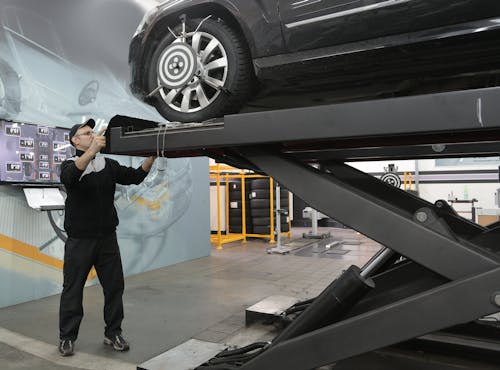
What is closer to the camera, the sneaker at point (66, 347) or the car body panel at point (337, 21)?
the car body panel at point (337, 21)

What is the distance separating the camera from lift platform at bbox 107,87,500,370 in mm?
1097

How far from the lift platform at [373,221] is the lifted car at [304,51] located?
27cm

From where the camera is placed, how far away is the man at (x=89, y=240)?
241 cm

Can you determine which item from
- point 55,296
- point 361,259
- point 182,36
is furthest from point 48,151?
point 361,259

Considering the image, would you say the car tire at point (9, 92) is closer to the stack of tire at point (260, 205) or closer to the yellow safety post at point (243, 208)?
the yellow safety post at point (243, 208)

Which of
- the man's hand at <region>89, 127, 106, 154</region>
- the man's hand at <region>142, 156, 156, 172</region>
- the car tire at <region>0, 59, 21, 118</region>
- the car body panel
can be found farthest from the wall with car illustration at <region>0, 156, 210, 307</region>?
the car body panel

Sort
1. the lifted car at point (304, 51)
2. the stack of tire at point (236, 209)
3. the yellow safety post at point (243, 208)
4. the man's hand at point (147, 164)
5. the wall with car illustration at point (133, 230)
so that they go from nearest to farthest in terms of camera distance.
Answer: the lifted car at point (304, 51)
the man's hand at point (147, 164)
the wall with car illustration at point (133, 230)
the yellow safety post at point (243, 208)
the stack of tire at point (236, 209)

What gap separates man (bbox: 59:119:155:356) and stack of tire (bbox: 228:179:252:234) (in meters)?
5.19

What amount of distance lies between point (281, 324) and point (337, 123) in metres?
1.82

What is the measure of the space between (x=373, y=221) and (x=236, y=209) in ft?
21.5

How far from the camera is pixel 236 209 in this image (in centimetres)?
777

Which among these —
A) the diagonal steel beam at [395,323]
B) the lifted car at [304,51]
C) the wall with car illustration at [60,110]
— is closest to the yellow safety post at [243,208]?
the wall with car illustration at [60,110]

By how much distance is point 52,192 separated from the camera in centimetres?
368

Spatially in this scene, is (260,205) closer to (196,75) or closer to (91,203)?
(91,203)
